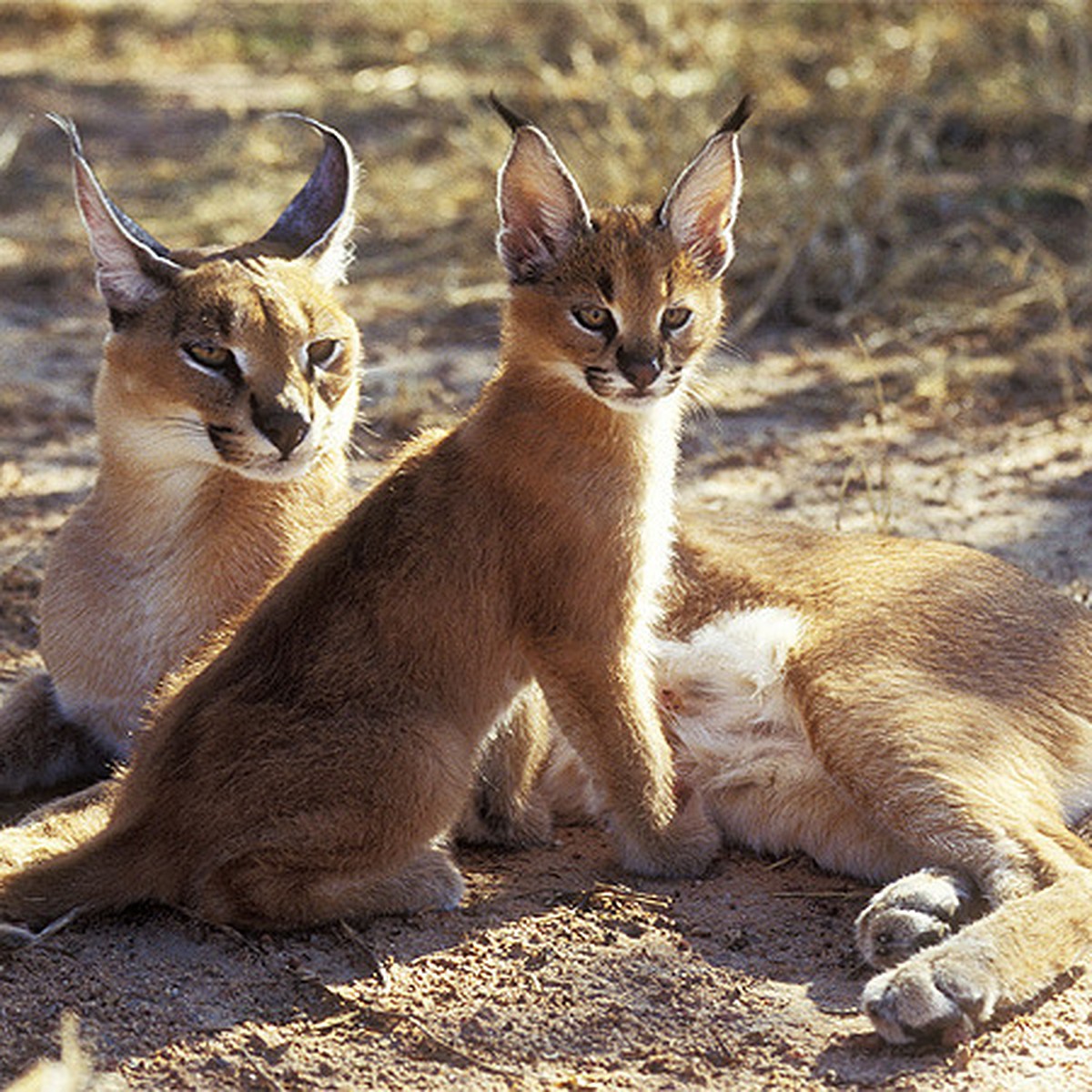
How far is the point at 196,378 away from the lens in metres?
4.54

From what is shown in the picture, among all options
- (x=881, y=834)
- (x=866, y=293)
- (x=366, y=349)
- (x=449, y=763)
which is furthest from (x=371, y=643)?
(x=866, y=293)

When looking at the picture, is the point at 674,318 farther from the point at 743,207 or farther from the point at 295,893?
the point at 743,207

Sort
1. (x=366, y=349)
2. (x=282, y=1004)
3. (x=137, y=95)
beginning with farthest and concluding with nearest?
(x=137, y=95), (x=366, y=349), (x=282, y=1004)

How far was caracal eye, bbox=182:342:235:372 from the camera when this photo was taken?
453cm

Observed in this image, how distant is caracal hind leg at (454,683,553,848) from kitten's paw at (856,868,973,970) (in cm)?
88

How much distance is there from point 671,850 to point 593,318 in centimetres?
121

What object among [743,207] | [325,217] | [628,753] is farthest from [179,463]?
[743,207]

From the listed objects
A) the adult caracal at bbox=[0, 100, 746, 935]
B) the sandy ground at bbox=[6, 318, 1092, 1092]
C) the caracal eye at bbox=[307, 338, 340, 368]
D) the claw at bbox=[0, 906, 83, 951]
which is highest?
the caracal eye at bbox=[307, 338, 340, 368]

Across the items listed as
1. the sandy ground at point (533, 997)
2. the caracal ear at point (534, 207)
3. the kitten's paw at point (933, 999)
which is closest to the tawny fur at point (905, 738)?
the kitten's paw at point (933, 999)

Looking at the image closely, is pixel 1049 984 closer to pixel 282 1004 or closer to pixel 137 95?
pixel 282 1004

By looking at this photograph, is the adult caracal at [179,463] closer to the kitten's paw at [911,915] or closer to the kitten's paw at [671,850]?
the kitten's paw at [671,850]

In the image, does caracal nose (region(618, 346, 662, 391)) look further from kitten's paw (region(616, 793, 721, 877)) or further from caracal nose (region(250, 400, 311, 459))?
kitten's paw (region(616, 793, 721, 877))

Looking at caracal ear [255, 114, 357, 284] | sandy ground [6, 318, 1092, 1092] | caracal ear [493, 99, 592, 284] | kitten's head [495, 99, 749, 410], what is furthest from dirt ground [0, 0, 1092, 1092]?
caracal ear [493, 99, 592, 284]

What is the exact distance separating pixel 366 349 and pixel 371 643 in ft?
14.1
